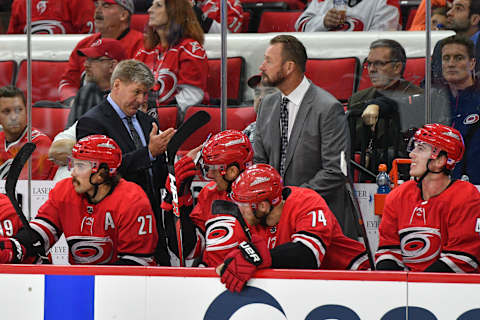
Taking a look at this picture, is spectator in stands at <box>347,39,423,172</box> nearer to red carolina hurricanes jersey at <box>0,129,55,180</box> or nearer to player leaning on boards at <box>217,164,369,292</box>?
player leaning on boards at <box>217,164,369,292</box>

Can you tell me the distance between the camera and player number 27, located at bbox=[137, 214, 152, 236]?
3.63 m

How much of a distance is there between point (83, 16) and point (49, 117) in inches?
24.9

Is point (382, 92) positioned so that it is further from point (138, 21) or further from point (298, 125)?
point (138, 21)

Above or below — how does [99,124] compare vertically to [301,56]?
below

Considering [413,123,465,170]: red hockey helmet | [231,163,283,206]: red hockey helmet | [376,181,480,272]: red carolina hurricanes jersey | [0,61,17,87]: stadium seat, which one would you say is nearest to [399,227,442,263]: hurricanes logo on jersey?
[376,181,480,272]: red carolina hurricanes jersey

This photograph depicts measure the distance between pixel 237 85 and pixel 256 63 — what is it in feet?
0.53

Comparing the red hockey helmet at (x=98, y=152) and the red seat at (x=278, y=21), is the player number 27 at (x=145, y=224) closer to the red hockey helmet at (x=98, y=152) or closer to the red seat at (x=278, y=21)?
the red hockey helmet at (x=98, y=152)

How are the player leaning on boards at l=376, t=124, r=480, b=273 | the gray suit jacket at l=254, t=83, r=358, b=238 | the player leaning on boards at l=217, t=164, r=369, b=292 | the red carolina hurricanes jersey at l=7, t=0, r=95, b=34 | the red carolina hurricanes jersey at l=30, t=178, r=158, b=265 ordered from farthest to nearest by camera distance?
1. the red carolina hurricanes jersey at l=7, t=0, r=95, b=34
2. the gray suit jacket at l=254, t=83, r=358, b=238
3. the red carolina hurricanes jersey at l=30, t=178, r=158, b=265
4. the player leaning on boards at l=376, t=124, r=480, b=273
5. the player leaning on boards at l=217, t=164, r=369, b=292

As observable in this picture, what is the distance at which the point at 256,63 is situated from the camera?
4402 millimetres

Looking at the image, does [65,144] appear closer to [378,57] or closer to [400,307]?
[378,57]

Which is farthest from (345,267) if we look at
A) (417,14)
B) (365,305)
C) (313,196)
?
(417,14)

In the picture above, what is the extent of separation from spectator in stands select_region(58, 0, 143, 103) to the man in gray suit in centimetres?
77

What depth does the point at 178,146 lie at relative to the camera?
3.91 metres

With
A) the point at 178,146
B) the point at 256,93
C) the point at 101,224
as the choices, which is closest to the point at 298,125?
the point at 256,93
